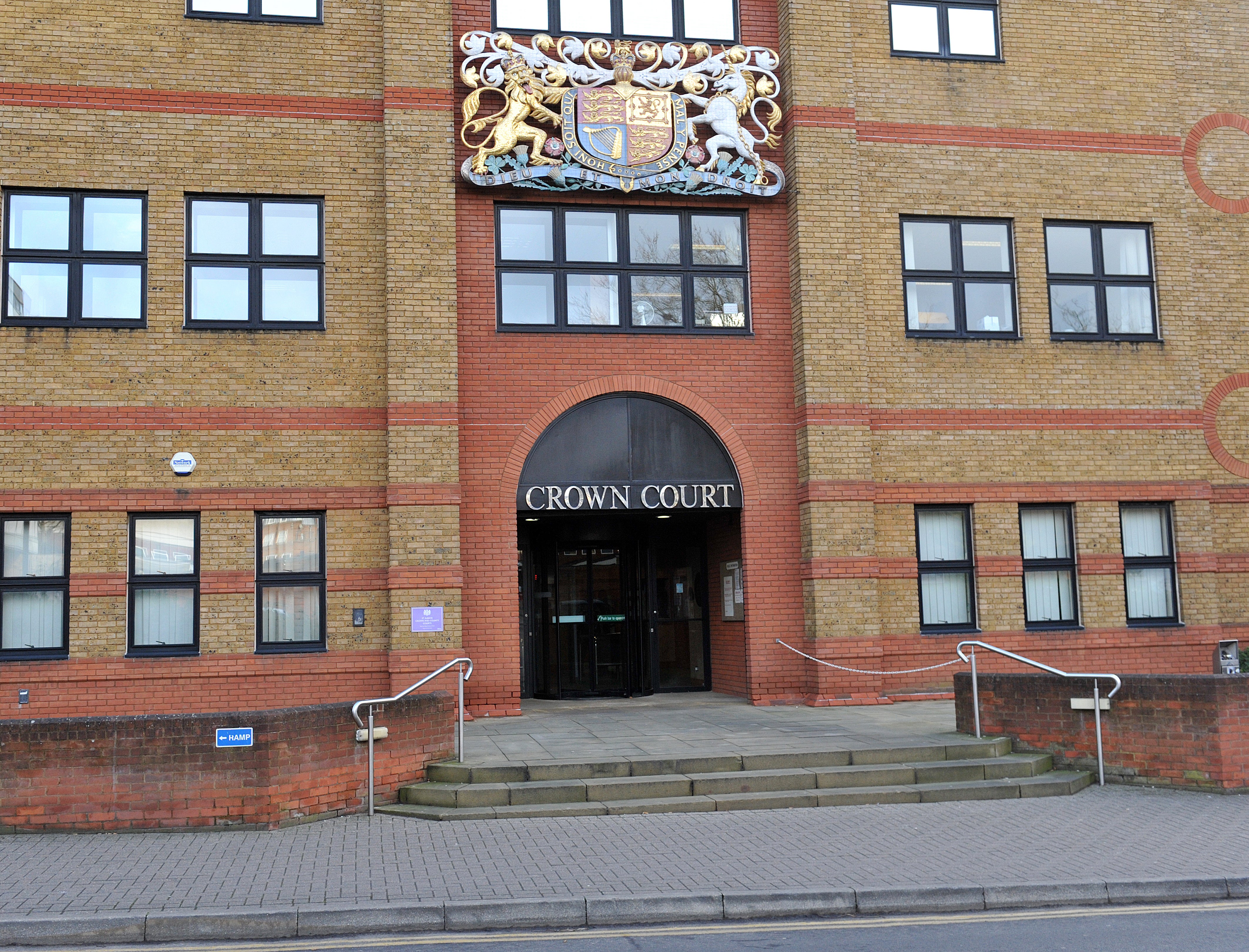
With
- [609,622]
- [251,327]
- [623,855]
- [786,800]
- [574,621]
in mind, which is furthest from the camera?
[609,622]

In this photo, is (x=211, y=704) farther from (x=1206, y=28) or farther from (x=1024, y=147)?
(x=1206, y=28)

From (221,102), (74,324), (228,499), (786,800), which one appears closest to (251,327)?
(74,324)

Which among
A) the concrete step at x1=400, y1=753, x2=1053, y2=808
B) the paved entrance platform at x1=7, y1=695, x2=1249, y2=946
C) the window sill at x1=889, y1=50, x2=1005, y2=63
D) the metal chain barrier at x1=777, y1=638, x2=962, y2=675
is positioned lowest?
the paved entrance platform at x1=7, y1=695, x2=1249, y2=946

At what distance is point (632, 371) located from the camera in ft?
52.2

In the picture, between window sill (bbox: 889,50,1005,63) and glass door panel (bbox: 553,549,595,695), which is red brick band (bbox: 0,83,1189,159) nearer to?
window sill (bbox: 889,50,1005,63)

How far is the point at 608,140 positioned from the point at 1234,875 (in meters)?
→ 11.6

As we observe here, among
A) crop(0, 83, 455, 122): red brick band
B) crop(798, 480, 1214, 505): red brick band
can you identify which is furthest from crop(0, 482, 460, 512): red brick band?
crop(798, 480, 1214, 505): red brick band

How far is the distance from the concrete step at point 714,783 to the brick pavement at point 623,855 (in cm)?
39

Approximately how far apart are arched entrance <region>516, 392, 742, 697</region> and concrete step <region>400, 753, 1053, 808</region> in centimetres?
561

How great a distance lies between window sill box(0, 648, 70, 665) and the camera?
14016 millimetres

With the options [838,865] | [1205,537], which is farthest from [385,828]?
[1205,537]

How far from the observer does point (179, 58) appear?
1510 centimetres

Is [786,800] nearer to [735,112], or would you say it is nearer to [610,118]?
[610,118]

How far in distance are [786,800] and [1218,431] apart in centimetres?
1127
